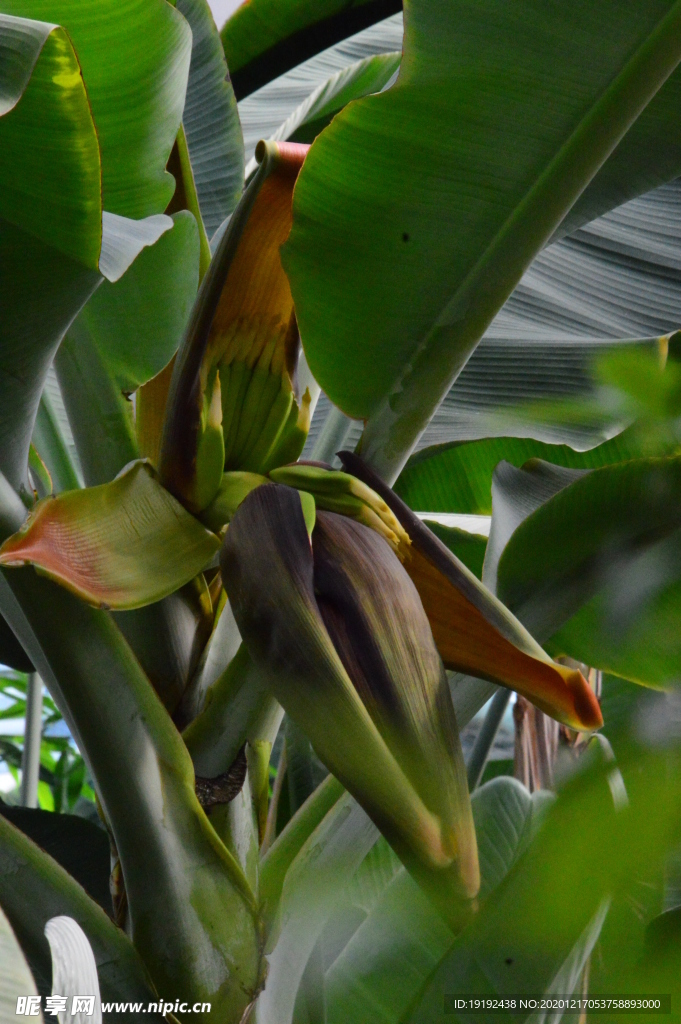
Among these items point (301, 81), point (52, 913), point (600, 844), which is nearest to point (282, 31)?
point (301, 81)

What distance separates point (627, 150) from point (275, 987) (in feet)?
2.06

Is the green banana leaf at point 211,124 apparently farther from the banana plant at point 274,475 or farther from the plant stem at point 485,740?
the plant stem at point 485,740

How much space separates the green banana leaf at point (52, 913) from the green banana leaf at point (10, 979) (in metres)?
0.26

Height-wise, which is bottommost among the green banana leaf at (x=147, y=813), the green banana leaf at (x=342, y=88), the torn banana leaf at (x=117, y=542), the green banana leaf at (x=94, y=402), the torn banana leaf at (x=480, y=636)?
the green banana leaf at (x=147, y=813)

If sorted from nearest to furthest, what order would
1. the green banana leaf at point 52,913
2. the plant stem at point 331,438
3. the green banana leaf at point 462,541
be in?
the green banana leaf at point 52,913
the green banana leaf at point 462,541
the plant stem at point 331,438

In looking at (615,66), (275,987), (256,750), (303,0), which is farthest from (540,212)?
(303,0)

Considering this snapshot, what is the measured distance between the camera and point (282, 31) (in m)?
1.09

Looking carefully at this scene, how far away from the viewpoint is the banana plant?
1.46 ft

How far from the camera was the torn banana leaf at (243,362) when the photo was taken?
0.53 meters

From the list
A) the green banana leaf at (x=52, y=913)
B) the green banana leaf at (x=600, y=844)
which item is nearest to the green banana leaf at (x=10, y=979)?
the green banana leaf at (x=600, y=844)

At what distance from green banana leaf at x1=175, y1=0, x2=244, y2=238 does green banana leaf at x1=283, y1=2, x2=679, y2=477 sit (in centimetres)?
41

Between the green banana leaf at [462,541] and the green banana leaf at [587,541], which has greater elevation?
the green banana leaf at [587,541]

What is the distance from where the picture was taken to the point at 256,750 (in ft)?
2.01

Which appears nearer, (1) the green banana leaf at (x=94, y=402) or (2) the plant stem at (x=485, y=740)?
(1) the green banana leaf at (x=94, y=402)
